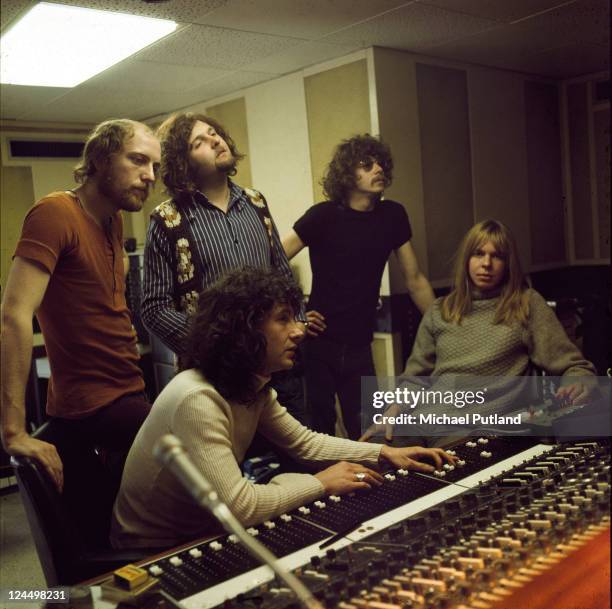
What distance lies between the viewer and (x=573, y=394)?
186cm

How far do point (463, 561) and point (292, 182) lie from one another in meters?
2.93

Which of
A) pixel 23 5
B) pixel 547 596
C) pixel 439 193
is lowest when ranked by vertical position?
pixel 547 596

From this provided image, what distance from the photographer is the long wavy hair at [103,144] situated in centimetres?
167

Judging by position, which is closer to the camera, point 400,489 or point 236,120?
point 400,489

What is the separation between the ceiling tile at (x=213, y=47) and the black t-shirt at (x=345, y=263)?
30.3 inches

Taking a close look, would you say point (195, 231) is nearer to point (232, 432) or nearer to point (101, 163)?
point (101, 163)

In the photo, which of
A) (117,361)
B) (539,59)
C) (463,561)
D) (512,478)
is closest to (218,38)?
(117,361)

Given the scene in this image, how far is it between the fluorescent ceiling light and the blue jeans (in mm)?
1343

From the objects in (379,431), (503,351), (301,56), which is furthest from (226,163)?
(301,56)

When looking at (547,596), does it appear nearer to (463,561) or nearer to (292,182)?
(463,561)

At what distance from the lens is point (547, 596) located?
884 millimetres

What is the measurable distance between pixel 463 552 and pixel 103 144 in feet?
4.20

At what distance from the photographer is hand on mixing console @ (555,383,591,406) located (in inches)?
71.4

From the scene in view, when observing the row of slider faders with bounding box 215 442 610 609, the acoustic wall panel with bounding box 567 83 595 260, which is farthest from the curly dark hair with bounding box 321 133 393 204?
the acoustic wall panel with bounding box 567 83 595 260
